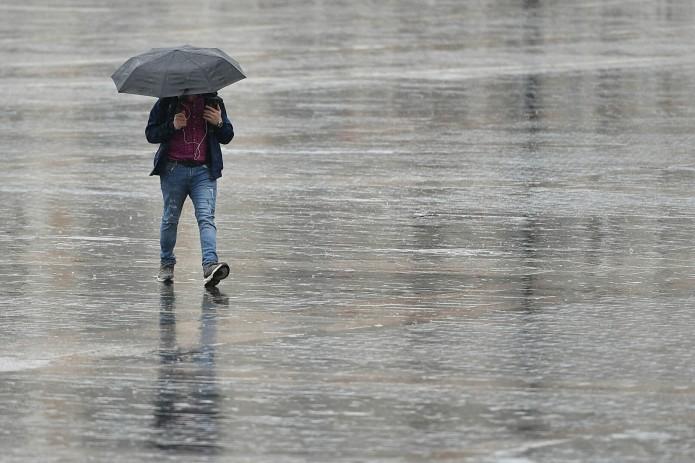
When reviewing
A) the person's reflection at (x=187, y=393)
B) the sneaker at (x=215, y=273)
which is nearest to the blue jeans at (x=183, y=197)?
the sneaker at (x=215, y=273)

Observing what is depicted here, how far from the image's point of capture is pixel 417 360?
32.4ft

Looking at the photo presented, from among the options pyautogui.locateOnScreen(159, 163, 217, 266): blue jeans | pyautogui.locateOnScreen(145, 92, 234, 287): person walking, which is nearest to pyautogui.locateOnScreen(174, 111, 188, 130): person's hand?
pyautogui.locateOnScreen(145, 92, 234, 287): person walking

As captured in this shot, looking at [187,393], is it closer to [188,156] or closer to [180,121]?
[180,121]

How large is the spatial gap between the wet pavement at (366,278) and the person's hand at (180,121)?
974 millimetres

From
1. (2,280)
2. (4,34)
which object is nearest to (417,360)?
(2,280)

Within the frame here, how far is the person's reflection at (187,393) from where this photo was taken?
8.23 meters

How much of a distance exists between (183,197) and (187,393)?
12.6ft

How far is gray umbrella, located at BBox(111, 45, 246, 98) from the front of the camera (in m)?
12.3

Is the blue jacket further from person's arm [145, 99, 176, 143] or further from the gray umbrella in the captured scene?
the gray umbrella

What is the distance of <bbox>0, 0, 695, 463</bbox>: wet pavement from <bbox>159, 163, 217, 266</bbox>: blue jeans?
27cm

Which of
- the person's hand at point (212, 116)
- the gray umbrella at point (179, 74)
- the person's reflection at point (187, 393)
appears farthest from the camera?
the person's hand at point (212, 116)

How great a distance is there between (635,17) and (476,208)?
27754 mm

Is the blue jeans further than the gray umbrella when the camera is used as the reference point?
Yes

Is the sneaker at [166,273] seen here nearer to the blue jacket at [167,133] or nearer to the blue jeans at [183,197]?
the blue jeans at [183,197]
